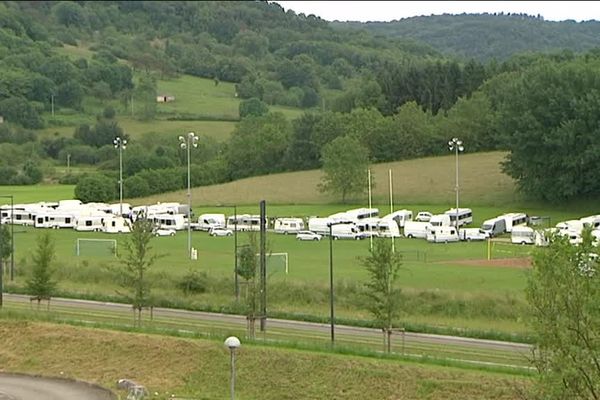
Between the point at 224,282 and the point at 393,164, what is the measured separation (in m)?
45.8

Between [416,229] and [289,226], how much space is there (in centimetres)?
746

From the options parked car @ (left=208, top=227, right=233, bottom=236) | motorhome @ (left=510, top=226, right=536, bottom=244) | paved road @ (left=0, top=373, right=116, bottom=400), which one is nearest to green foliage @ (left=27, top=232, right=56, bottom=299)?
paved road @ (left=0, top=373, right=116, bottom=400)

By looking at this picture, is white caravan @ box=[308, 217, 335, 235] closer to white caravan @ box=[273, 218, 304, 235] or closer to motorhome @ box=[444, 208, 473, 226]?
white caravan @ box=[273, 218, 304, 235]

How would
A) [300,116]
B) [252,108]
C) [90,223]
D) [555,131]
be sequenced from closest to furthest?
1. [555,131]
2. [90,223]
3. [300,116]
4. [252,108]

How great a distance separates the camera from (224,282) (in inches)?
1729

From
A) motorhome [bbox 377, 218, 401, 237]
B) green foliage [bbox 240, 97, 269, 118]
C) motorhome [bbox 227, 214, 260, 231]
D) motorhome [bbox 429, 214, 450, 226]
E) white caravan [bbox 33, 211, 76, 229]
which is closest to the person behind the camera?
motorhome [bbox 377, 218, 401, 237]

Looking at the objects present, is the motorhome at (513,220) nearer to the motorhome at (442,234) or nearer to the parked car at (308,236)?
the motorhome at (442,234)

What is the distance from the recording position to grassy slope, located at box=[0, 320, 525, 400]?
25.3 meters

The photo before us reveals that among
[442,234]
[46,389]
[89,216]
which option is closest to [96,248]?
[89,216]

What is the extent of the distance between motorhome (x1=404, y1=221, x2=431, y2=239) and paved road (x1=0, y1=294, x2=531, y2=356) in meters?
22.5

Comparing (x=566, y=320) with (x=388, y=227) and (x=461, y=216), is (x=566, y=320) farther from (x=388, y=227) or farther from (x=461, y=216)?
(x=461, y=216)

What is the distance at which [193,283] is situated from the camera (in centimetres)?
4425

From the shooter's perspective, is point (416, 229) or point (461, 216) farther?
point (461, 216)

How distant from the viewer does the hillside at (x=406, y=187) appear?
7338 centimetres
